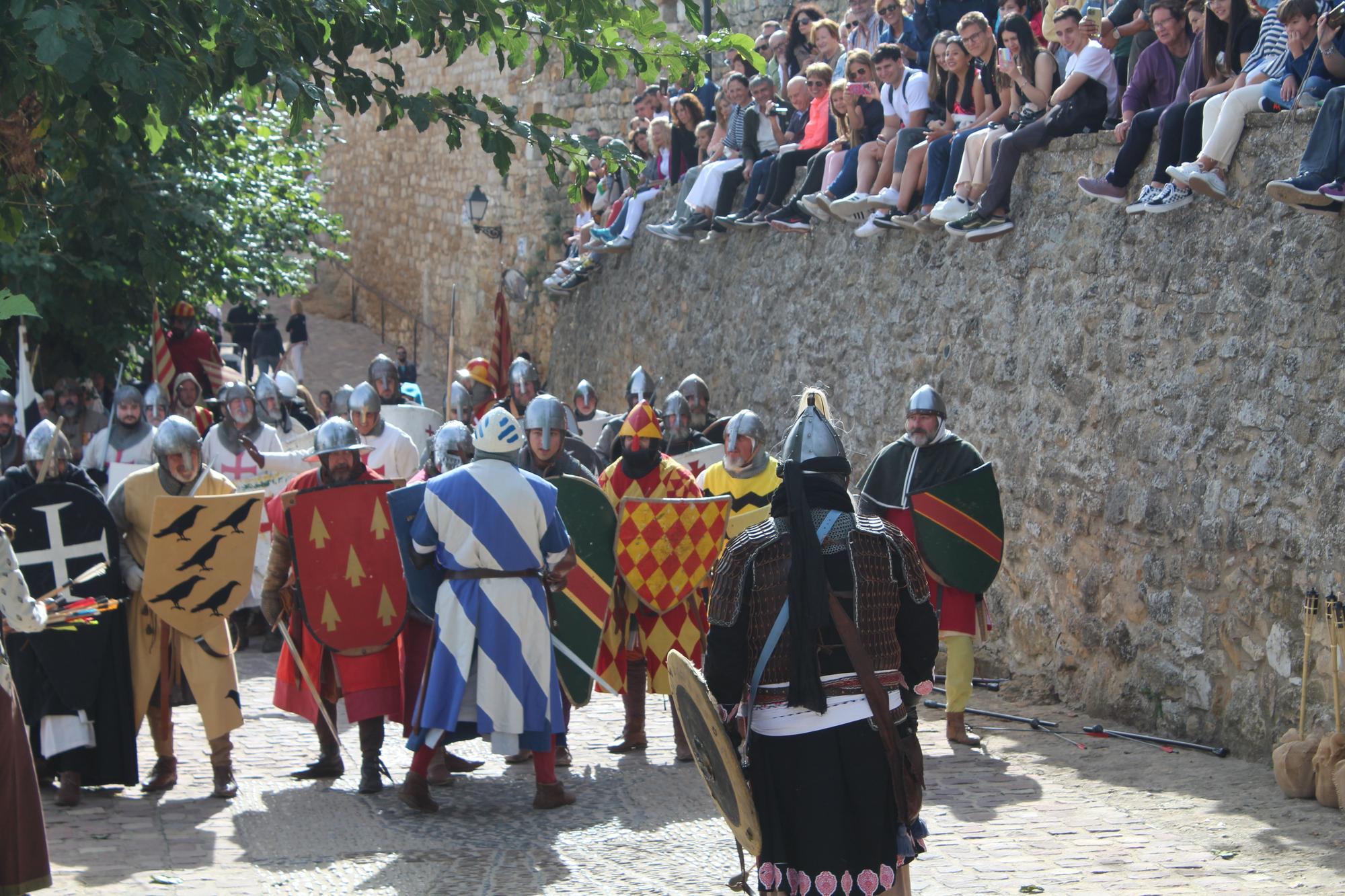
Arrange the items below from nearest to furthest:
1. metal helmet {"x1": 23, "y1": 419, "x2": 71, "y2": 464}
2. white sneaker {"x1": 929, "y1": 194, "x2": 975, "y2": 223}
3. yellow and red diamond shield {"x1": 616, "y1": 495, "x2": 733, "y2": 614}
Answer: metal helmet {"x1": 23, "y1": 419, "x2": 71, "y2": 464}
yellow and red diamond shield {"x1": 616, "y1": 495, "x2": 733, "y2": 614}
white sneaker {"x1": 929, "y1": 194, "x2": 975, "y2": 223}

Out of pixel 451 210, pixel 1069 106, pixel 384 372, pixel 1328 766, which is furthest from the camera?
pixel 451 210

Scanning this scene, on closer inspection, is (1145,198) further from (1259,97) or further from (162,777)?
(162,777)

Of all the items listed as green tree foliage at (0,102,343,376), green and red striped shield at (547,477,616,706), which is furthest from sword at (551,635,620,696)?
green tree foliage at (0,102,343,376)

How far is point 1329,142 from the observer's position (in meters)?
6.78

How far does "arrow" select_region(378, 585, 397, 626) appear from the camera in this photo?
683 centimetres

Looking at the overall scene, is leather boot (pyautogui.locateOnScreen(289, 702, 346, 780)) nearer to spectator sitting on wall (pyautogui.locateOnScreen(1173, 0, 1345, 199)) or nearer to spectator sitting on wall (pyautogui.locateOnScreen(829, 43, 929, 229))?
spectator sitting on wall (pyautogui.locateOnScreen(1173, 0, 1345, 199))

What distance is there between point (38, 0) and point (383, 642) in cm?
297

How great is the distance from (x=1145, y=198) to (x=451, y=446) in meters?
3.56

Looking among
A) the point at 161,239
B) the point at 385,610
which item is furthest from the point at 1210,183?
the point at 161,239

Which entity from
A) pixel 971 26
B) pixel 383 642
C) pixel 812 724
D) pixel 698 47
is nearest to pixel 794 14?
pixel 971 26

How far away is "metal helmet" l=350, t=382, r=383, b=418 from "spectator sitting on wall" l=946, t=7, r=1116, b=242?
3.68m

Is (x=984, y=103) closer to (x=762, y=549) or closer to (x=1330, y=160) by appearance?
(x=1330, y=160)

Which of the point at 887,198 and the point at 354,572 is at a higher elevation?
the point at 887,198

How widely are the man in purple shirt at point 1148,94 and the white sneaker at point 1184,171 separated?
0.51m
